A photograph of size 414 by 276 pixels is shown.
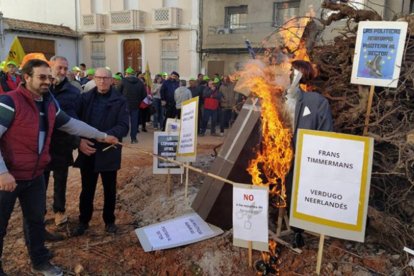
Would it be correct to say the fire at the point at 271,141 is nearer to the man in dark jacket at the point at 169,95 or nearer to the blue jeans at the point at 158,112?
the man in dark jacket at the point at 169,95

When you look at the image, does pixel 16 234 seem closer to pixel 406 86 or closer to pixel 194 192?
pixel 194 192

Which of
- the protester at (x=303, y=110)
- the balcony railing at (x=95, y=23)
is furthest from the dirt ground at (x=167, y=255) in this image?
the balcony railing at (x=95, y=23)

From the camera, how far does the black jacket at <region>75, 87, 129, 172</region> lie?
475 cm

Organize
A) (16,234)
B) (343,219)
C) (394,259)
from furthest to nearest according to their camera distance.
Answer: (16,234) < (394,259) < (343,219)

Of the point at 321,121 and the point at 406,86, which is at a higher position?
the point at 406,86

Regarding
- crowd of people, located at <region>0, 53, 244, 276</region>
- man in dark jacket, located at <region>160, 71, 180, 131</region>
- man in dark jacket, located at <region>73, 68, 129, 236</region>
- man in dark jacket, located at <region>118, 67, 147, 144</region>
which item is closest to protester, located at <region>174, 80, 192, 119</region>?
man in dark jacket, located at <region>160, 71, 180, 131</region>

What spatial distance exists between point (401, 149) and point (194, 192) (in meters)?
3.11

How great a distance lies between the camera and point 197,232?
15.6 feet

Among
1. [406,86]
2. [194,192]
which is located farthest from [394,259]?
[194,192]

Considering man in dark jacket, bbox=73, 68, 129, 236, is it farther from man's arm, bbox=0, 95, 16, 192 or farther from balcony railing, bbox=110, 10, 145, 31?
balcony railing, bbox=110, 10, 145, 31

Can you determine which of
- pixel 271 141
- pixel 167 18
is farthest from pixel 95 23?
pixel 271 141

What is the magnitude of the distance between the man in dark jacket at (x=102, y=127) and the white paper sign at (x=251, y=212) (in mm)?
1860

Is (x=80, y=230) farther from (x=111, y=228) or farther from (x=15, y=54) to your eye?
(x=15, y=54)

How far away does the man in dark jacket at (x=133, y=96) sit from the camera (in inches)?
443
